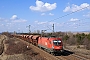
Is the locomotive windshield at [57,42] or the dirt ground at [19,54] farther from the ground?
the locomotive windshield at [57,42]

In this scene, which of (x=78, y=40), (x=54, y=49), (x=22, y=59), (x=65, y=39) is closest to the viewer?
(x=22, y=59)

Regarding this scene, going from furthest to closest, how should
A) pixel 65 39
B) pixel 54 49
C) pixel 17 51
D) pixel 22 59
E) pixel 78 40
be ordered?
1. pixel 65 39
2. pixel 78 40
3. pixel 17 51
4. pixel 54 49
5. pixel 22 59

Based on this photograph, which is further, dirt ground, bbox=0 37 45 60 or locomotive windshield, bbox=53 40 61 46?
locomotive windshield, bbox=53 40 61 46

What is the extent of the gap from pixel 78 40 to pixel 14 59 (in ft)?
130

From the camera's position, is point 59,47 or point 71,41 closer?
point 59,47

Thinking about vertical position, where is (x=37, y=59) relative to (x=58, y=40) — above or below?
below

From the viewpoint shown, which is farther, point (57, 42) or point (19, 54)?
point (19, 54)

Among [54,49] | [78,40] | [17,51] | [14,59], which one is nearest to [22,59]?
[14,59]

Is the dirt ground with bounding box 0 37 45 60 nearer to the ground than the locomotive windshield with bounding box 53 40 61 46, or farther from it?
nearer to the ground

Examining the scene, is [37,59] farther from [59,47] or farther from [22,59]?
[59,47]

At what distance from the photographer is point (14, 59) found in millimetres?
23547

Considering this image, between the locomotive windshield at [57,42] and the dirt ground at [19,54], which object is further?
the locomotive windshield at [57,42]

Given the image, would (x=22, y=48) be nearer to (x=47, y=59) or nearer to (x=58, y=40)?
(x=58, y=40)

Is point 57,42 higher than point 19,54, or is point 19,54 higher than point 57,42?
point 57,42
